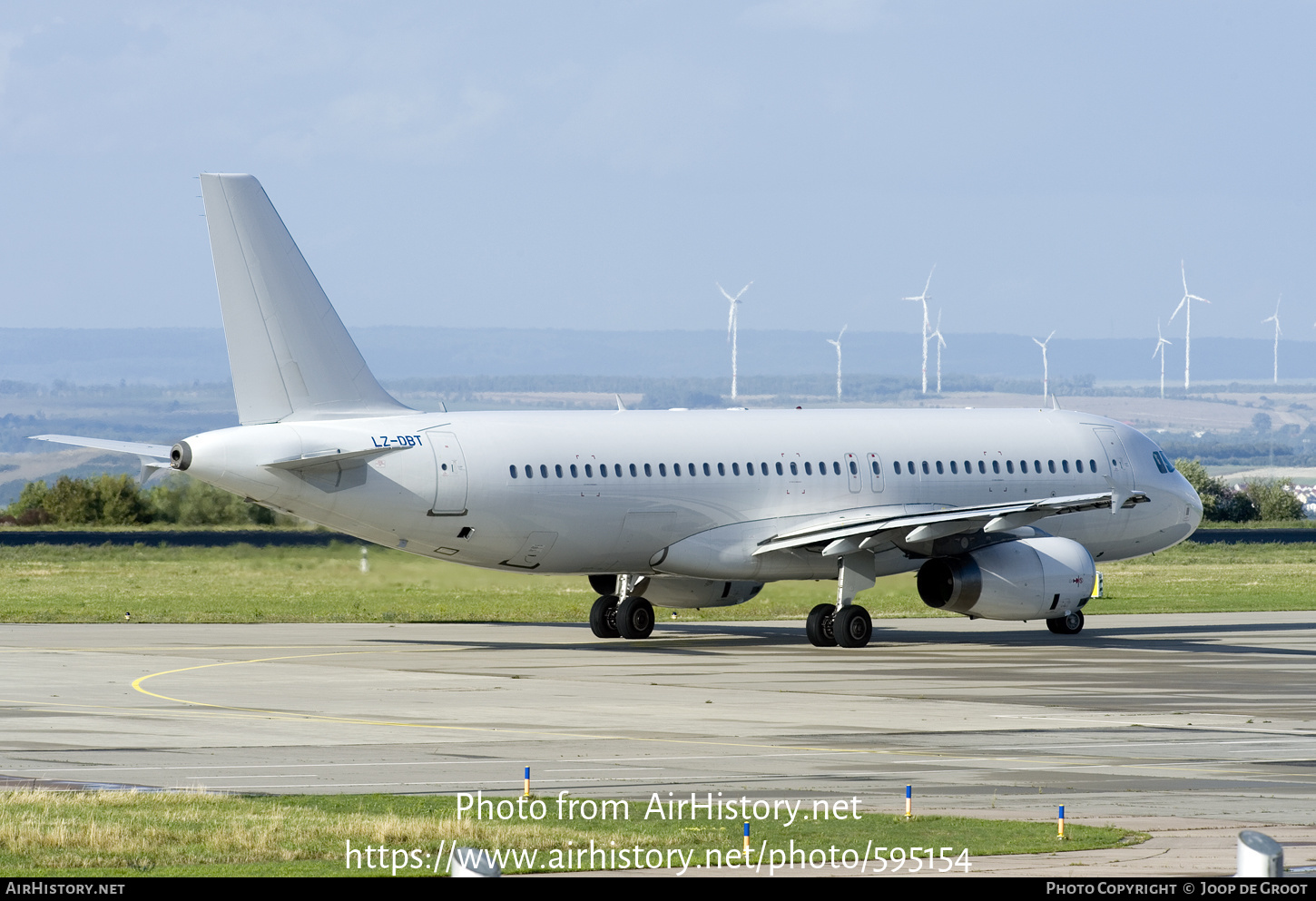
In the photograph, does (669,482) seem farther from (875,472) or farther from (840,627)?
(875,472)

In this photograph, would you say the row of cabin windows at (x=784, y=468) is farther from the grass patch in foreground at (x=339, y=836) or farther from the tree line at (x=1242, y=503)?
the tree line at (x=1242, y=503)

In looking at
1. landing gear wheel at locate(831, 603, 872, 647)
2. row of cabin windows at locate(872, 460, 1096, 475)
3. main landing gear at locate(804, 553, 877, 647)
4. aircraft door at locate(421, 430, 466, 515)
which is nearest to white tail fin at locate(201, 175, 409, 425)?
aircraft door at locate(421, 430, 466, 515)

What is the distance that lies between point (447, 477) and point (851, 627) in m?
9.17

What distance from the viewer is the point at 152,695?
29.7 metres

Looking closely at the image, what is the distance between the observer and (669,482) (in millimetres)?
40844

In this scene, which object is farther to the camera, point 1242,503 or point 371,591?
point 1242,503

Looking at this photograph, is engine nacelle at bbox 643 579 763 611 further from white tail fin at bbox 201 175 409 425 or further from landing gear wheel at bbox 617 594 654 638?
white tail fin at bbox 201 175 409 425

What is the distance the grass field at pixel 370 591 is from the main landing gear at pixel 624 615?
159 cm

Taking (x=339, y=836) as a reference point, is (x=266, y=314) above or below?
above

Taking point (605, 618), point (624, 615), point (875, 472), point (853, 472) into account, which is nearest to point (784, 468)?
point (853, 472)

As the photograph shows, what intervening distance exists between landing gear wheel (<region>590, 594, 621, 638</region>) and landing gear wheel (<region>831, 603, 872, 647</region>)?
18.0 feet

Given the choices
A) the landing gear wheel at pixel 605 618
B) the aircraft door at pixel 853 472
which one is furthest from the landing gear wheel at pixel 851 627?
the landing gear wheel at pixel 605 618

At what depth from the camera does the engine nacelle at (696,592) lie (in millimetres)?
44375
